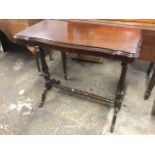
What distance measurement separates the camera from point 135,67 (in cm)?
236

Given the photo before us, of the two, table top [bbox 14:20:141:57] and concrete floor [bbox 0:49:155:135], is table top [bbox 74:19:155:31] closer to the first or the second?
table top [bbox 14:20:141:57]

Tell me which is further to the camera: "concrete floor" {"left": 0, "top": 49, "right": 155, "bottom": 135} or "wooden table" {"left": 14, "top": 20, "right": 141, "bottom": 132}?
"concrete floor" {"left": 0, "top": 49, "right": 155, "bottom": 135}

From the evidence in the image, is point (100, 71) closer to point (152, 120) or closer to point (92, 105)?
point (92, 105)

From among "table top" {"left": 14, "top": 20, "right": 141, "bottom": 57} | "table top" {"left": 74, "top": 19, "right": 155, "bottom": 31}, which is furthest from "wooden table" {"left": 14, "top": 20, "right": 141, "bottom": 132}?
"table top" {"left": 74, "top": 19, "right": 155, "bottom": 31}

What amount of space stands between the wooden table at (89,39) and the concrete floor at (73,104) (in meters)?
0.19

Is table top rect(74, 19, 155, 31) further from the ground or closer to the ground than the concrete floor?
further from the ground

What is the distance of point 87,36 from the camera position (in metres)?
1.38

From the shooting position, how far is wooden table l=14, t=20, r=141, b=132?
1198 millimetres

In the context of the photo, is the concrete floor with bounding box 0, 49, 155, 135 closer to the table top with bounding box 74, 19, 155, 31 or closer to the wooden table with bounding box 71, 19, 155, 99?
the wooden table with bounding box 71, 19, 155, 99

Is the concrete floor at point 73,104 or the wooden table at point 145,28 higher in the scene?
the wooden table at point 145,28

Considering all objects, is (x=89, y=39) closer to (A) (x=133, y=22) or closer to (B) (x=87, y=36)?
(B) (x=87, y=36)

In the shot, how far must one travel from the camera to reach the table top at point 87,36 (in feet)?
3.99

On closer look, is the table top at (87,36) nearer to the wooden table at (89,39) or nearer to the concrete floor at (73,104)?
the wooden table at (89,39)

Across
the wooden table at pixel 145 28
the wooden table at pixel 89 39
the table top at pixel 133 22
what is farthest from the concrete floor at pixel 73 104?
the table top at pixel 133 22
